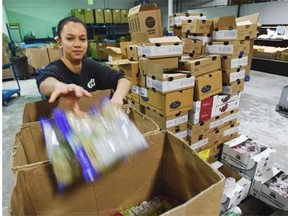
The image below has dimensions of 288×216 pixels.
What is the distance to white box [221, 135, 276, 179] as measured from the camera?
1684 millimetres

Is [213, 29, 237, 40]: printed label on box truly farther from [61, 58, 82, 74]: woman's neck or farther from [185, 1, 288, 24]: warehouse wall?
[185, 1, 288, 24]: warehouse wall

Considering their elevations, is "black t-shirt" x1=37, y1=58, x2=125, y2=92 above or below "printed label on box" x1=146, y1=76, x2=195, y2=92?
above

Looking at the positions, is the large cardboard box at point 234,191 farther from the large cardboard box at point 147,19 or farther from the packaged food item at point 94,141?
the large cardboard box at point 147,19

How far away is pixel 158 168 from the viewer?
0.86 metres

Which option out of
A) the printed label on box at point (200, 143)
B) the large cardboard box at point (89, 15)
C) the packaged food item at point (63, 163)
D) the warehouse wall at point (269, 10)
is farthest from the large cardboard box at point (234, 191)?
the large cardboard box at point (89, 15)

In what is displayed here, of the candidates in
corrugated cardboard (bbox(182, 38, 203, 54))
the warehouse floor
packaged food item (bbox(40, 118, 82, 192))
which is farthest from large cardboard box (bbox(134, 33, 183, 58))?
the warehouse floor

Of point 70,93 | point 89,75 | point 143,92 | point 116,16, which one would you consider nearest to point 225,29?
point 143,92

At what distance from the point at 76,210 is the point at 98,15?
27.3 feet

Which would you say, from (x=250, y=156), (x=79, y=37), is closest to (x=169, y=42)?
(x=79, y=37)

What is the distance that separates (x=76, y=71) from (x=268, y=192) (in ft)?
5.21

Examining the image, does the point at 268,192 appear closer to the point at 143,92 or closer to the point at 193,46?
the point at 143,92

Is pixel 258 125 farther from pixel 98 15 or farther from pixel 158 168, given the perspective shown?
pixel 98 15

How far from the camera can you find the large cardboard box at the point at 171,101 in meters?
1.73

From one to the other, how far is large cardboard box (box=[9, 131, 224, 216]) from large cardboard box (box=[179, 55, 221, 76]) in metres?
1.15
